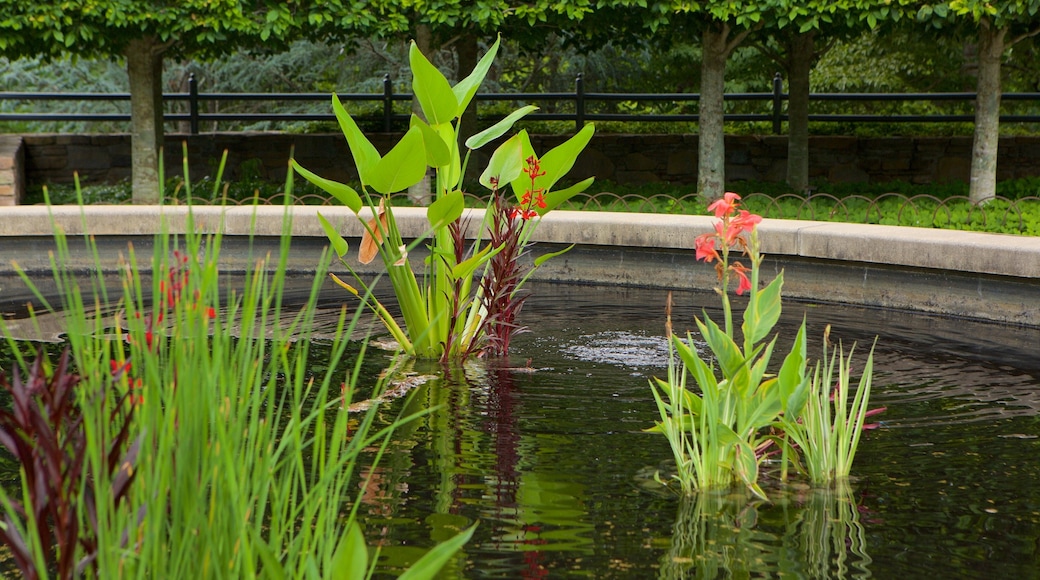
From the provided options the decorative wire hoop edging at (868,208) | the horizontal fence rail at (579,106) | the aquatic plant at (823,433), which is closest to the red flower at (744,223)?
the aquatic plant at (823,433)

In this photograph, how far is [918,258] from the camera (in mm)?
7207

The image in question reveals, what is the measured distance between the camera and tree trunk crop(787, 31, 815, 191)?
12055 mm

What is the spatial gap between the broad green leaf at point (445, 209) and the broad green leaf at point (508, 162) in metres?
0.31

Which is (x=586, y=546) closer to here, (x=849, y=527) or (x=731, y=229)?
(x=849, y=527)

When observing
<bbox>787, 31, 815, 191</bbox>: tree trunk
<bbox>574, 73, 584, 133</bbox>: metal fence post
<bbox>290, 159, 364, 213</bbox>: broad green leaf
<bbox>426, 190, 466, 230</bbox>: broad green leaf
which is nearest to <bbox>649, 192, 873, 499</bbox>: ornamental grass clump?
<bbox>426, 190, 466, 230</bbox>: broad green leaf

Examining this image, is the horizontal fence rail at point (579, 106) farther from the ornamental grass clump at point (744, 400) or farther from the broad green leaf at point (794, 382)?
the broad green leaf at point (794, 382)

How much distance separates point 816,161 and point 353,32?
585cm

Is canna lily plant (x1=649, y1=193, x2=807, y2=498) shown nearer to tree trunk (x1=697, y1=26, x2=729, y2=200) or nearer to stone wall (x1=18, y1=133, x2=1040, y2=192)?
tree trunk (x1=697, y1=26, x2=729, y2=200)

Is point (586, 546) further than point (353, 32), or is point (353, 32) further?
point (353, 32)

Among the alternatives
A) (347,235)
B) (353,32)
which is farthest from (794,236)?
(353,32)

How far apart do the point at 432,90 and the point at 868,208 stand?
16.3 ft

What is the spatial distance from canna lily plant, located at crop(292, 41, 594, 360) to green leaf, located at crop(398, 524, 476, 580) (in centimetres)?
326

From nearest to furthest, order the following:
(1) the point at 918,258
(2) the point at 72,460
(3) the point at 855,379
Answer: (2) the point at 72,460 < (3) the point at 855,379 < (1) the point at 918,258

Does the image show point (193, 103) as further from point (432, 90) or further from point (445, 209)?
point (445, 209)
